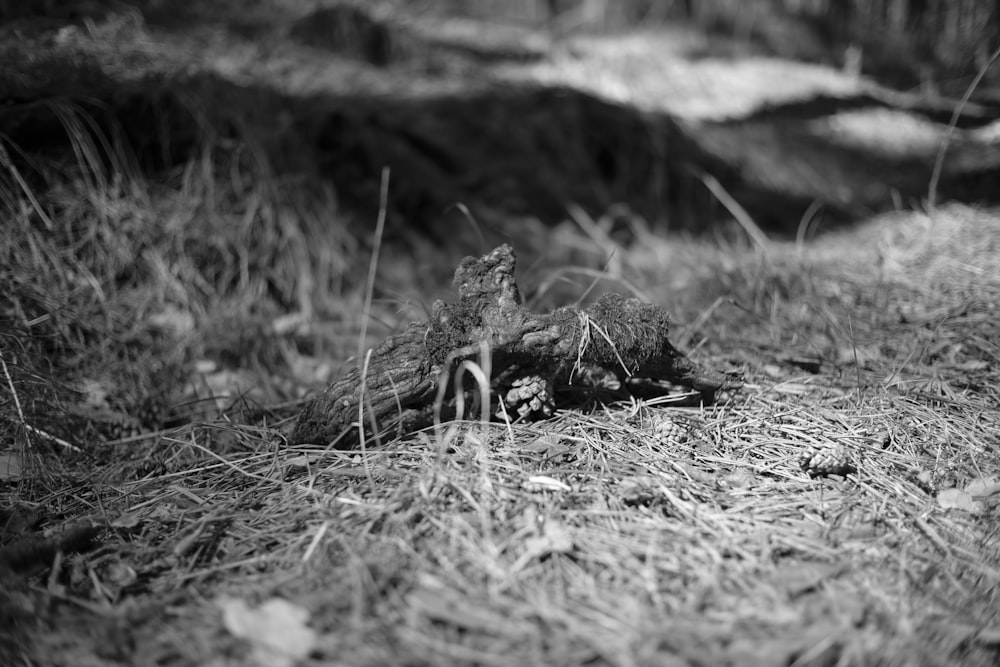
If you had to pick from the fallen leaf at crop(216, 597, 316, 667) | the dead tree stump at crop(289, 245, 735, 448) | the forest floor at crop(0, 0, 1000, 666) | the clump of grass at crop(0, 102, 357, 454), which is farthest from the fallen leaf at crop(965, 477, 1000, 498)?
the clump of grass at crop(0, 102, 357, 454)

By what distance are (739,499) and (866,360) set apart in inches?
35.5

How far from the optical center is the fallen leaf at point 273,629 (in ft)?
3.56

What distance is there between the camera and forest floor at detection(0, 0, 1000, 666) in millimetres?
1158

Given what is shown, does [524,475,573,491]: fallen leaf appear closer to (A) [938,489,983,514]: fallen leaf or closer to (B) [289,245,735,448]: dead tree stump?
(B) [289,245,735,448]: dead tree stump

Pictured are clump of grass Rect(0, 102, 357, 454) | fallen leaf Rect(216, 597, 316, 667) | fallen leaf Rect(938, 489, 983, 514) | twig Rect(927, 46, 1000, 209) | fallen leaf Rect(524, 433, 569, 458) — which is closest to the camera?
fallen leaf Rect(216, 597, 316, 667)

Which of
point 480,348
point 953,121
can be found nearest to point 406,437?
point 480,348

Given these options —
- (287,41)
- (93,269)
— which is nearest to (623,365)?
(93,269)

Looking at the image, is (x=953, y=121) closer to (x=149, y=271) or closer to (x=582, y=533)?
(x=582, y=533)

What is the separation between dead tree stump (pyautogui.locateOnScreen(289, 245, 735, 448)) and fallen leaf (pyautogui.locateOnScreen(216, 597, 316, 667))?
0.53 meters

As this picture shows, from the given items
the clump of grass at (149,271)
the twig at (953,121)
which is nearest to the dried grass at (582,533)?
the clump of grass at (149,271)

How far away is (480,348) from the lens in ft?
5.25

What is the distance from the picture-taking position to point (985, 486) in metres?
1.50

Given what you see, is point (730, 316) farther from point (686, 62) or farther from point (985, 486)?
point (686, 62)

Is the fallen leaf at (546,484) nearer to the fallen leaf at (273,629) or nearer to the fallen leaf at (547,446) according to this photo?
the fallen leaf at (547,446)
